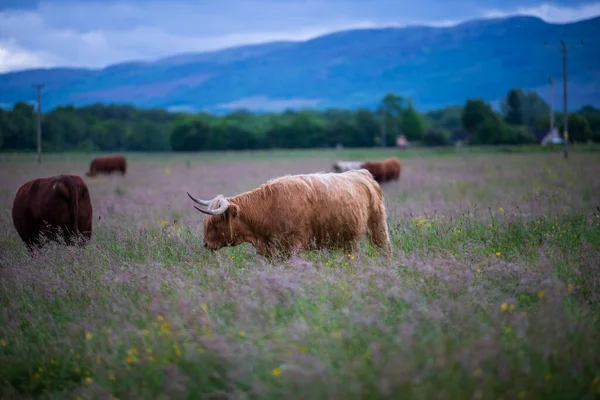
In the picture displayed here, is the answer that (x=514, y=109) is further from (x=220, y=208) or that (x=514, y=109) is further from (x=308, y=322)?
(x=308, y=322)

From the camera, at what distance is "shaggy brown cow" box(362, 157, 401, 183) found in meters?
23.9

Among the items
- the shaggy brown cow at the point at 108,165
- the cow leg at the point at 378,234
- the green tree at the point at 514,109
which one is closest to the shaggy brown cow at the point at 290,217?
the cow leg at the point at 378,234

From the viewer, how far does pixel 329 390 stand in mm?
3467

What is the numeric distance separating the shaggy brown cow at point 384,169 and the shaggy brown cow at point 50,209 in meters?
16.1

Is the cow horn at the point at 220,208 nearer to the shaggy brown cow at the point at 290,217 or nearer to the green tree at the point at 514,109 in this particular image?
the shaggy brown cow at the point at 290,217

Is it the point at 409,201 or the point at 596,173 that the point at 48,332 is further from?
the point at 596,173

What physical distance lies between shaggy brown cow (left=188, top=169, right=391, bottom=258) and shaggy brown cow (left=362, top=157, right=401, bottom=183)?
15809mm

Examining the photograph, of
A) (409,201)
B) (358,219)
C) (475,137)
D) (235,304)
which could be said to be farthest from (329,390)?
(475,137)

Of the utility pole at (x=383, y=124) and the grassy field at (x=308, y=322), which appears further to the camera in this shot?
the utility pole at (x=383, y=124)

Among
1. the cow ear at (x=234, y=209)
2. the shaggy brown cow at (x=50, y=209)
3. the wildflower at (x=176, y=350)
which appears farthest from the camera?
the shaggy brown cow at (x=50, y=209)

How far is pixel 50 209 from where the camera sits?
342 inches

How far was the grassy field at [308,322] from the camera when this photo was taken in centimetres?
366

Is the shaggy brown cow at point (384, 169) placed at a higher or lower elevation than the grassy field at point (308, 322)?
higher

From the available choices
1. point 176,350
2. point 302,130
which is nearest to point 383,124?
point 302,130
